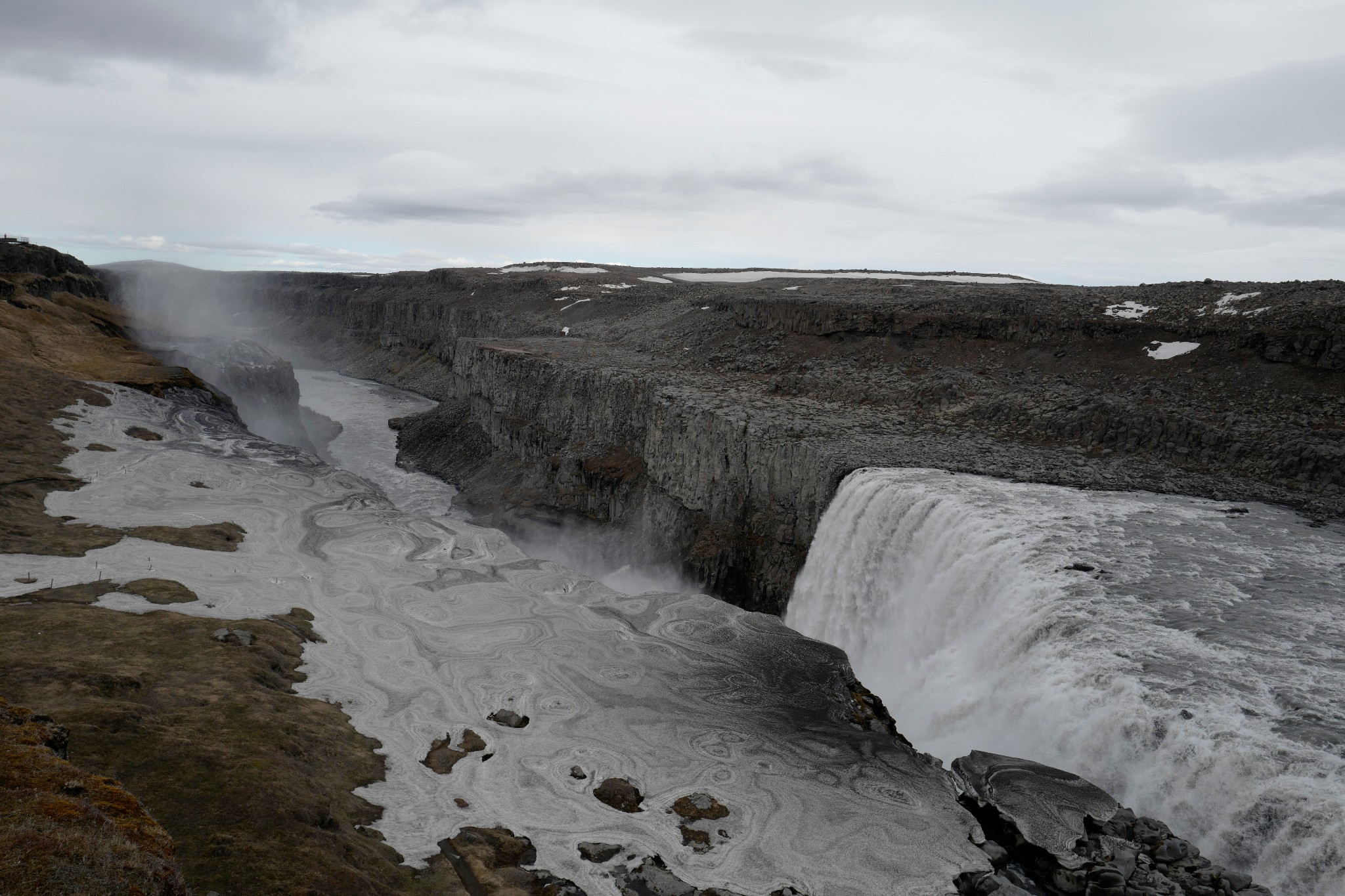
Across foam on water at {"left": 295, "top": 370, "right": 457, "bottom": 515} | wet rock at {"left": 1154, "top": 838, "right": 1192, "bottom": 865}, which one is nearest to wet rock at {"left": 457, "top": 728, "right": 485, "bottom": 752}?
wet rock at {"left": 1154, "top": 838, "right": 1192, "bottom": 865}

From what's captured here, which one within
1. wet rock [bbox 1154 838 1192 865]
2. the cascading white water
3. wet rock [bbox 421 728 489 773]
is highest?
the cascading white water

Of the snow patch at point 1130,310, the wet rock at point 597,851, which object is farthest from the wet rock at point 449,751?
the snow patch at point 1130,310

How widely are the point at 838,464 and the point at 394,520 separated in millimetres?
21624

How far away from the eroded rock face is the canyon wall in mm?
16537

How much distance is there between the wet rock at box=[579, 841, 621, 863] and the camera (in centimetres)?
1625

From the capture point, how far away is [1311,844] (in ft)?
43.5

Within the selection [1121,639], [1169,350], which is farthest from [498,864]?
[1169,350]

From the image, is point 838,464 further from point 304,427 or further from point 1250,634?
point 304,427

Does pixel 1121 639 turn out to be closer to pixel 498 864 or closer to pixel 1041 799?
pixel 1041 799

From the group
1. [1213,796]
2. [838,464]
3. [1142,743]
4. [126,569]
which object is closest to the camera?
[1213,796]

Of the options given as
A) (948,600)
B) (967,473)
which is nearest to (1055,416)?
(967,473)

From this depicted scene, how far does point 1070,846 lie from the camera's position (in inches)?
609

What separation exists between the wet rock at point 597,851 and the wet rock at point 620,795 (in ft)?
4.65

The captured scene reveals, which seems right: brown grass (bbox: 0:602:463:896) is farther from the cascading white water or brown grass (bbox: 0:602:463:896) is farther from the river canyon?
the cascading white water
